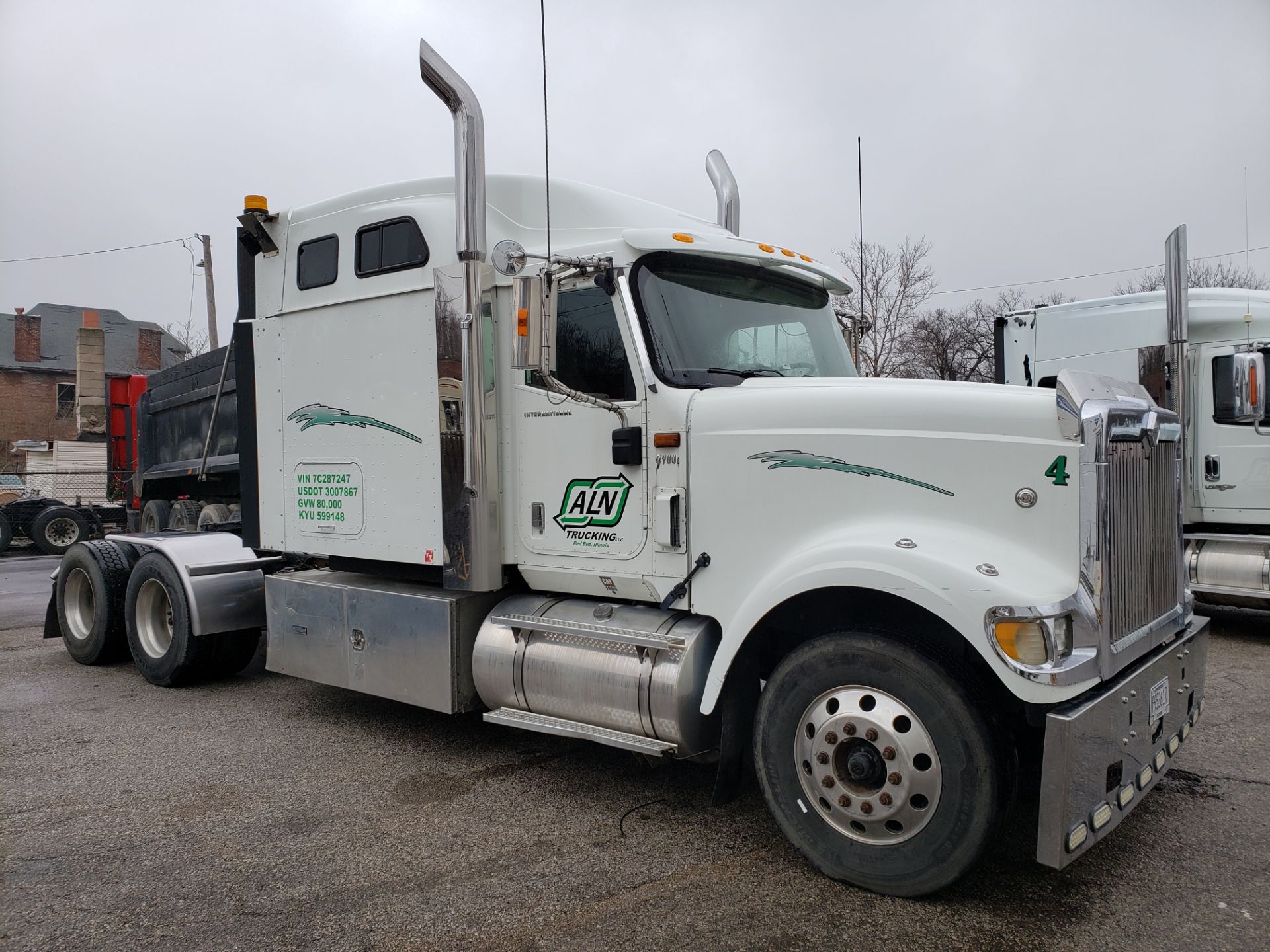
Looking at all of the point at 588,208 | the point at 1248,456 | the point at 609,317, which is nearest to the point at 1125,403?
the point at 609,317

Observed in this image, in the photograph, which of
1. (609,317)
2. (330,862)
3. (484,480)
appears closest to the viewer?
(330,862)

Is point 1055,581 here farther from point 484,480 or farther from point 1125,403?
point 484,480

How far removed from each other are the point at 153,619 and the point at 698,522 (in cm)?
495

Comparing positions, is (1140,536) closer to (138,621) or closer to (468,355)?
(468,355)

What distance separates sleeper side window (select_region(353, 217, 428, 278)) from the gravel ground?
108 inches

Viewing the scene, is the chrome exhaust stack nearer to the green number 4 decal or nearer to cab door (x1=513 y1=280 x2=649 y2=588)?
cab door (x1=513 y1=280 x2=649 y2=588)

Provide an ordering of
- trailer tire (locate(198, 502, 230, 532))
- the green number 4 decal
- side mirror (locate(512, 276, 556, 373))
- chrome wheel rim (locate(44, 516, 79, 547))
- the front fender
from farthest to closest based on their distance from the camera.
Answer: chrome wheel rim (locate(44, 516, 79, 547))
trailer tire (locate(198, 502, 230, 532))
side mirror (locate(512, 276, 556, 373))
the green number 4 decal
the front fender

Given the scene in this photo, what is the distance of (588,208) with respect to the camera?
193 inches

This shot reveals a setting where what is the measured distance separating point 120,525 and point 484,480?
18913mm

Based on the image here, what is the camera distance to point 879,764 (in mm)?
3373

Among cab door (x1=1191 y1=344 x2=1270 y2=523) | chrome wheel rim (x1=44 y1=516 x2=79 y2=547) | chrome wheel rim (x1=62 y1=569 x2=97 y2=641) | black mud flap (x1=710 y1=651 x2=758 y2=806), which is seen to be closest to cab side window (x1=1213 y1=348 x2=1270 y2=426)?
cab door (x1=1191 y1=344 x2=1270 y2=523)

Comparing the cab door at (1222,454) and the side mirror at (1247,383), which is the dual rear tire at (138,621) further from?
the cab door at (1222,454)

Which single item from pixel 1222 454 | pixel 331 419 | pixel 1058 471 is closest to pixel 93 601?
pixel 331 419

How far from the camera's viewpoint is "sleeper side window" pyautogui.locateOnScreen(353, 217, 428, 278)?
202 inches
